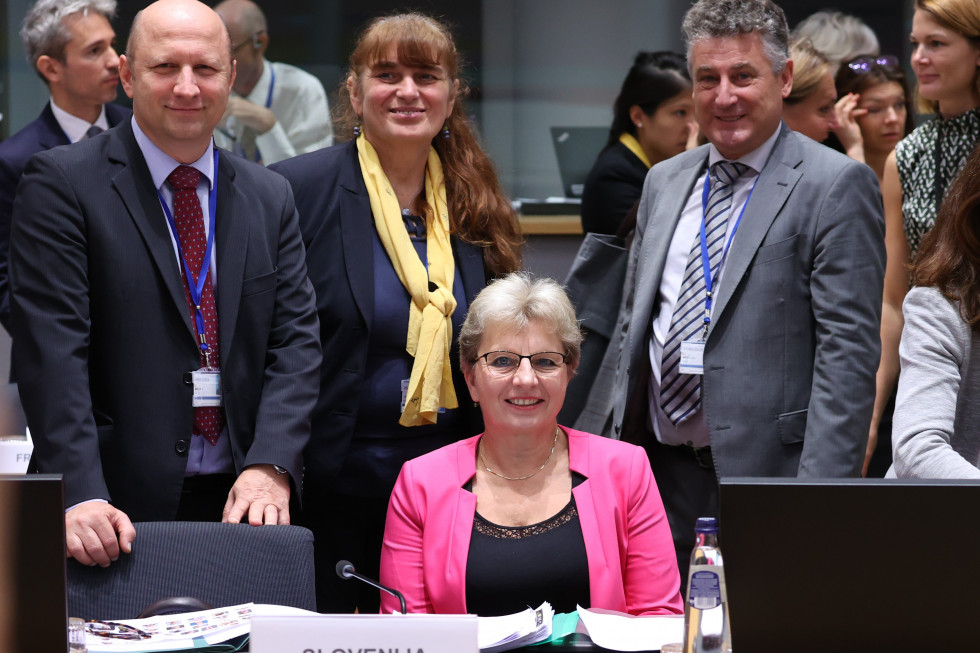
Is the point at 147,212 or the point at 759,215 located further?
the point at 759,215

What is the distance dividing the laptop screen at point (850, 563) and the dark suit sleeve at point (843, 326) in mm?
1096

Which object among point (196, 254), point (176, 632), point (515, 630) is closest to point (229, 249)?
point (196, 254)

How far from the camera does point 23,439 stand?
122 inches

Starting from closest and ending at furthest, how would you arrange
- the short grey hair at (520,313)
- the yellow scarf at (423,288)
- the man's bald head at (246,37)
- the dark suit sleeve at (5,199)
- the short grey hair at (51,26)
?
the short grey hair at (520,313) < the yellow scarf at (423,288) < the dark suit sleeve at (5,199) < the short grey hair at (51,26) < the man's bald head at (246,37)

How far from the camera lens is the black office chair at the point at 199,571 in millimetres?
1973

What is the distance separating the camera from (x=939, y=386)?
202 centimetres

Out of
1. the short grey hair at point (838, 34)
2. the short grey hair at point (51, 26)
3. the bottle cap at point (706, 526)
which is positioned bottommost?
the bottle cap at point (706, 526)

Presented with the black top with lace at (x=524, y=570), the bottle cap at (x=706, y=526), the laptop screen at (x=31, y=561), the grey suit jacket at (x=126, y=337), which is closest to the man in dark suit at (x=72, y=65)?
the grey suit jacket at (x=126, y=337)

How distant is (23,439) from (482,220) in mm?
1380

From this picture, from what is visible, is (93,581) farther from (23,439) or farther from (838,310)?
(838,310)

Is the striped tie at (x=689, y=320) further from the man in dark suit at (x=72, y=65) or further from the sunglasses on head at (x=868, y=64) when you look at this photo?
the man in dark suit at (x=72, y=65)

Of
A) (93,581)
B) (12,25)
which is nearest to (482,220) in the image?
(93,581)

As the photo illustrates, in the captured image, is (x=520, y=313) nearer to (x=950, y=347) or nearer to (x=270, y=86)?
(x=950, y=347)

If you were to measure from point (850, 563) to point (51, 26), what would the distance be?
3053 mm
